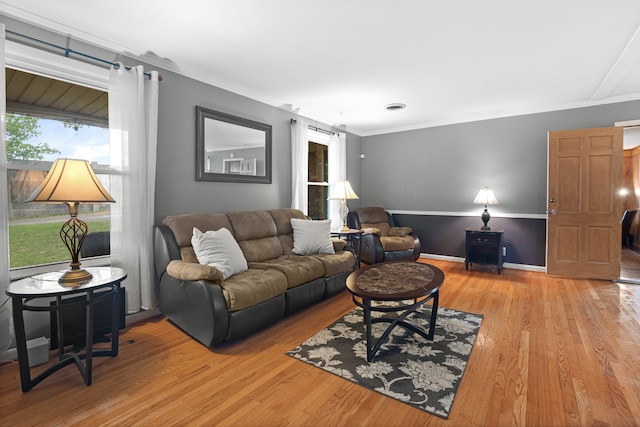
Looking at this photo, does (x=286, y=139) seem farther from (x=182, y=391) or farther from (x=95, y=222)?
(x=182, y=391)

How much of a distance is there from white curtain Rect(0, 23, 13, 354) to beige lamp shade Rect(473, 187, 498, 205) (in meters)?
5.27

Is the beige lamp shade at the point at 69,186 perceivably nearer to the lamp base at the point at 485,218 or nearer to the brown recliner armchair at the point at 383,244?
the brown recliner armchair at the point at 383,244

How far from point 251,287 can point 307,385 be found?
875mm

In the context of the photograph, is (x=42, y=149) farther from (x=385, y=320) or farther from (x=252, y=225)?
(x=385, y=320)

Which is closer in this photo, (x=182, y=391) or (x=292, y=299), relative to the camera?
(x=182, y=391)

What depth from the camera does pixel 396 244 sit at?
16.1 feet

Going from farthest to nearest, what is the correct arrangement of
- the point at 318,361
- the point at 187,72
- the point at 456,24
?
the point at 187,72, the point at 456,24, the point at 318,361

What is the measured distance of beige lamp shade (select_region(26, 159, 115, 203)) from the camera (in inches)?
77.7

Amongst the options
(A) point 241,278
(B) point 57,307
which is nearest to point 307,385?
(A) point 241,278

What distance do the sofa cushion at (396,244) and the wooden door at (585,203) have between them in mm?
1894

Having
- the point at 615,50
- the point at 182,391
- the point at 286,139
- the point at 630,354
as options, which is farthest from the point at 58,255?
the point at 615,50

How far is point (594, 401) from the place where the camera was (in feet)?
5.85

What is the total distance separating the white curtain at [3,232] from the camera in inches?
83.7

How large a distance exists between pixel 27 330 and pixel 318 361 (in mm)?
2102
